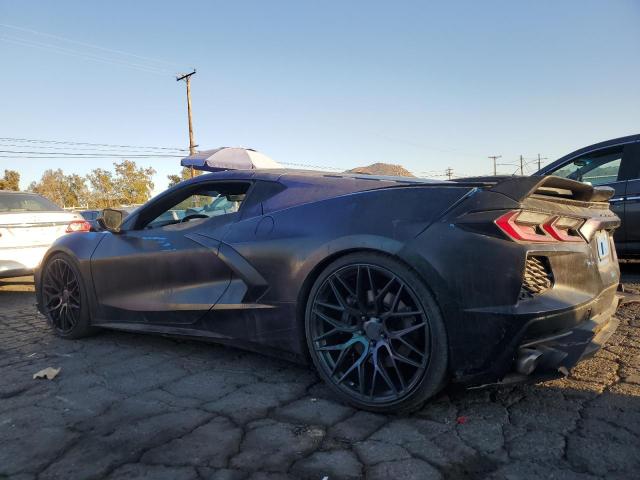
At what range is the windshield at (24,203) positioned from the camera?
6.57 meters

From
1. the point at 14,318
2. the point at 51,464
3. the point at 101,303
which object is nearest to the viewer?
the point at 51,464

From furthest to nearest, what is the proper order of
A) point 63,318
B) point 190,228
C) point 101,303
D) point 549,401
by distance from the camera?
point 63,318 < point 101,303 < point 190,228 < point 549,401

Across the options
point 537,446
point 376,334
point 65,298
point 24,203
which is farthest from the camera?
point 24,203

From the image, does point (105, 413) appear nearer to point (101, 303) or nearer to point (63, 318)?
point (101, 303)

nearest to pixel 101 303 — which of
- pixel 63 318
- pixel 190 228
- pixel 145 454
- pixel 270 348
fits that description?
pixel 63 318

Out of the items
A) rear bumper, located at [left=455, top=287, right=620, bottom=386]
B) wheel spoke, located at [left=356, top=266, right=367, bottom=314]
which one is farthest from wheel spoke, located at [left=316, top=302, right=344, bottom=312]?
rear bumper, located at [left=455, top=287, right=620, bottom=386]

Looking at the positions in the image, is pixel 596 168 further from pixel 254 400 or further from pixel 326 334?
pixel 254 400

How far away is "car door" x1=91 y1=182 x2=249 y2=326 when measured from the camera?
307 cm

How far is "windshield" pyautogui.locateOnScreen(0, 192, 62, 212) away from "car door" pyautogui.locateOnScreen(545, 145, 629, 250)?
6730mm

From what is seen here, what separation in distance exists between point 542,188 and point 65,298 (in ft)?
12.0

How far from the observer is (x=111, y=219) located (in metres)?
3.78

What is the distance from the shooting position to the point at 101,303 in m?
3.75

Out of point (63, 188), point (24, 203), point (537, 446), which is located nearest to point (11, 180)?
point (63, 188)

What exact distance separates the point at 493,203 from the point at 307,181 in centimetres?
113
